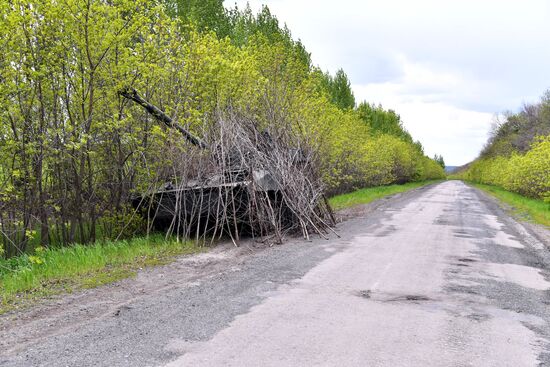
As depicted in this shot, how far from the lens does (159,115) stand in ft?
39.5

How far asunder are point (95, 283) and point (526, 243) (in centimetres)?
1140

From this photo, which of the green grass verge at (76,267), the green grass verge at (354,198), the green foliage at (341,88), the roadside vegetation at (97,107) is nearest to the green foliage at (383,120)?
the green foliage at (341,88)

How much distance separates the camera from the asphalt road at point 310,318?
422cm

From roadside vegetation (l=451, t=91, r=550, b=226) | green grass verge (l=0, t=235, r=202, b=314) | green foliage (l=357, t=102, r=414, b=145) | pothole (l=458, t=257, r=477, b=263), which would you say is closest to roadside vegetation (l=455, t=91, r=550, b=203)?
roadside vegetation (l=451, t=91, r=550, b=226)

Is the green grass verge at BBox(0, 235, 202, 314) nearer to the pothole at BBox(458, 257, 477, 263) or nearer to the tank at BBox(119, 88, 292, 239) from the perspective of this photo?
the tank at BBox(119, 88, 292, 239)

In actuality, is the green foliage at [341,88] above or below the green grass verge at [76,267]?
above

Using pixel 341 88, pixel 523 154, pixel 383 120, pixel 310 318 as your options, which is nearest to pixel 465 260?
pixel 310 318

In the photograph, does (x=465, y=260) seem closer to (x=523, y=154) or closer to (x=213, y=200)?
(x=213, y=200)

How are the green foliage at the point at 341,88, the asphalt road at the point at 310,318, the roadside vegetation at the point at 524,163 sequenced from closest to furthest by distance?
the asphalt road at the point at 310,318, the roadside vegetation at the point at 524,163, the green foliage at the point at 341,88

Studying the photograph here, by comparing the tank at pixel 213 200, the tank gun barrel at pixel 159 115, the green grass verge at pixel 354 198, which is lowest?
the green grass verge at pixel 354 198

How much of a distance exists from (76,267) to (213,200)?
13.4 ft

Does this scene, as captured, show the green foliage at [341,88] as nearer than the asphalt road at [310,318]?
No

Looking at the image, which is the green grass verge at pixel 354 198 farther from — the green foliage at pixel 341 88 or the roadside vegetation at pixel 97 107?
the green foliage at pixel 341 88

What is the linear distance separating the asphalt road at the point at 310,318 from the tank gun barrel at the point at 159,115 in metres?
4.43
